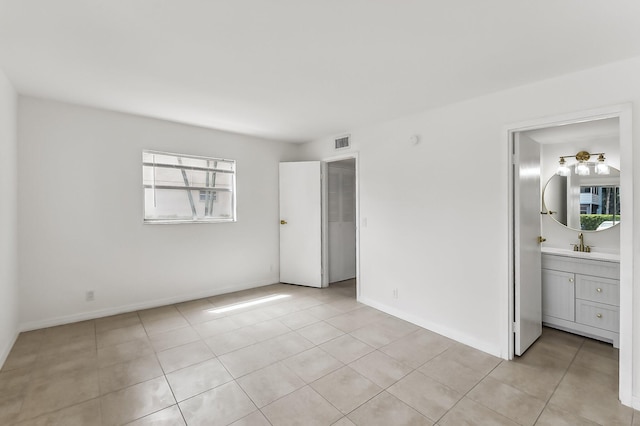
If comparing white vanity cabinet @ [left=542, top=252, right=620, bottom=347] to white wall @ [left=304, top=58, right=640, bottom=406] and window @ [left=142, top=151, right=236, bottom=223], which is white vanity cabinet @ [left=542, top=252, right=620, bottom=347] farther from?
window @ [left=142, top=151, right=236, bottom=223]

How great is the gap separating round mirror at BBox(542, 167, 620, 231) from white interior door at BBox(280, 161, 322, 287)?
122 inches

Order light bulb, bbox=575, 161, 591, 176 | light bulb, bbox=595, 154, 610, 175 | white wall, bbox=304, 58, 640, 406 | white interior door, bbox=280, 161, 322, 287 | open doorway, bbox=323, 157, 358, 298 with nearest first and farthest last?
white wall, bbox=304, 58, 640, 406 < light bulb, bbox=595, 154, 610, 175 < light bulb, bbox=575, 161, 591, 176 < white interior door, bbox=280, 161, 322, 287 < open doorway, bbox=323, 157, 358, 298

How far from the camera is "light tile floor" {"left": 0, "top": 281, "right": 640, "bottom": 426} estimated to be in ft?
6.17

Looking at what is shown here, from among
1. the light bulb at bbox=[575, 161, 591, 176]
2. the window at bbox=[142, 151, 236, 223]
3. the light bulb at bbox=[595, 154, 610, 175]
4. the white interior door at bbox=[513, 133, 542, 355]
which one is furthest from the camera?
the window at bbox=[142, 151, 236, 223]

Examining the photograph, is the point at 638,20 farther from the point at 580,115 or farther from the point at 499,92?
the point at 499,92

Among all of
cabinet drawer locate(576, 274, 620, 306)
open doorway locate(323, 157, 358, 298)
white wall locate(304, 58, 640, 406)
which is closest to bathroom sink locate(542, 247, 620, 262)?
cabinet drawer locate(576, 274, 620, 306)

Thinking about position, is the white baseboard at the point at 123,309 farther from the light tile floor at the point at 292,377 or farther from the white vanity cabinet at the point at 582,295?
the white vanity cabinet at the point at 582,295

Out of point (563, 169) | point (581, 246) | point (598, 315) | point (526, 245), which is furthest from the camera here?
point (563, 169)

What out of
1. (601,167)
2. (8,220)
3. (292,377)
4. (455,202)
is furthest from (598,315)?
(8,220)

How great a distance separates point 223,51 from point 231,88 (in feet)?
2.17

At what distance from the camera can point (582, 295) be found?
301 centimetres

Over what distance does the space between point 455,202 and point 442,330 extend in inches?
53.7

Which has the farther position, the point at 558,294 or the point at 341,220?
the point at 341,220

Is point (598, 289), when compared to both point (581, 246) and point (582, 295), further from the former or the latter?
point (581, 246)
